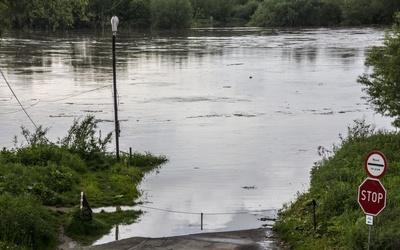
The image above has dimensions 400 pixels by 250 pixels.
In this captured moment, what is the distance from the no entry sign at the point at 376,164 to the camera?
Result: 11.8 m

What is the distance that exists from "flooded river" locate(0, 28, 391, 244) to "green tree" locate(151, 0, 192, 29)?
161ft

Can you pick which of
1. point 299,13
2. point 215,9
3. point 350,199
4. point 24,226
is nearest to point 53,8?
point 24,226

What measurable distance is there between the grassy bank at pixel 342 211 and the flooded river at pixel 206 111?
1755 millimetres

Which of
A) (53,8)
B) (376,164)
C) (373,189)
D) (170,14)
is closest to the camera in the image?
(376,164)

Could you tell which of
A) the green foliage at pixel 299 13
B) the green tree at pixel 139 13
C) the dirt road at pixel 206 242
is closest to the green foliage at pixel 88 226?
the dirt road at pixel 206 242

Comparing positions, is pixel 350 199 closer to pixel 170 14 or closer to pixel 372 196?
pixel 372 196

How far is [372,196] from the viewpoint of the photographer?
12.2 metres

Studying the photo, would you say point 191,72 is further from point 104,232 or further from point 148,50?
point 104,232

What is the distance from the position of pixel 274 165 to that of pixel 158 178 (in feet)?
17.8

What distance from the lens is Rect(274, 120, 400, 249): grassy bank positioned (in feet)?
42.3

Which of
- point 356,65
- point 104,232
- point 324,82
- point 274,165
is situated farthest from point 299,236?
point 356,65

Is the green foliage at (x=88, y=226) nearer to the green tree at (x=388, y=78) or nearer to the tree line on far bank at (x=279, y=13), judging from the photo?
the green tree at (x=388, y=78)

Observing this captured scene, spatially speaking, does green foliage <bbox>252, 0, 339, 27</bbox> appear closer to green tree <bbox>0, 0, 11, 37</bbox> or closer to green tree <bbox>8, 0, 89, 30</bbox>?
green tree <bbox>8, 0, 89, 30</bbox>

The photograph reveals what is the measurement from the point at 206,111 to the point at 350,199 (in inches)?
931
